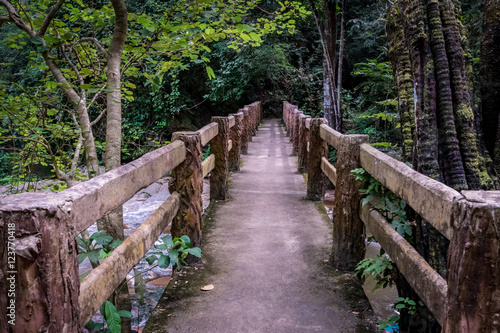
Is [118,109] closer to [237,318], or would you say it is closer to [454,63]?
[237,318]

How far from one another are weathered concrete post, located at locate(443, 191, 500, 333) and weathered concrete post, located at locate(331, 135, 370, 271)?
1860 mm

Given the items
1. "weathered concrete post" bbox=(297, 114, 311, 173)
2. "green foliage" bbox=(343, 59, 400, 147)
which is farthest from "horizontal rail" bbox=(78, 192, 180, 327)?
"green foliage" bbox=(343, 59, 400, 147)

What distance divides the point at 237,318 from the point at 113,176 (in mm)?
1352

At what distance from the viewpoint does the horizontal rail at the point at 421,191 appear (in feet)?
5.02

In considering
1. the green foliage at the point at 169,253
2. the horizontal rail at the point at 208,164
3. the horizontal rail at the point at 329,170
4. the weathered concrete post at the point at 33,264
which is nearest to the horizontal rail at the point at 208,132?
the horizontal rail at the point at 208,164

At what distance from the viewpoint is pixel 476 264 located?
1.28m

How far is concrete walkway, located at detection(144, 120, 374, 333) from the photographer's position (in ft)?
8.29

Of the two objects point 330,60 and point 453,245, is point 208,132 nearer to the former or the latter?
point 453,245

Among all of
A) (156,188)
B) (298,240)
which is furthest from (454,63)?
(156,188)

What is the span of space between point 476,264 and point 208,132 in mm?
3655

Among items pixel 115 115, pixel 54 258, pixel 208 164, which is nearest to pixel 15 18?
pixel 115 115

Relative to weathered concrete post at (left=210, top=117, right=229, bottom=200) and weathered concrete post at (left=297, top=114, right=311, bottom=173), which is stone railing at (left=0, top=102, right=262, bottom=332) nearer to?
weathered concrete post at (left=210, top=117, right=229, bottom=200)

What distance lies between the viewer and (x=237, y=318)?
2568 mm

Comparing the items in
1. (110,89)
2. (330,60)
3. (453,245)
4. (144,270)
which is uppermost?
(330,60)
